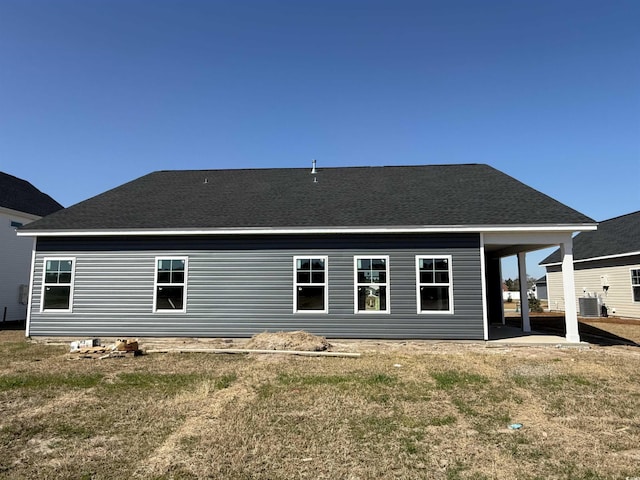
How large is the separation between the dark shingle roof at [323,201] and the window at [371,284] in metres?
1.15

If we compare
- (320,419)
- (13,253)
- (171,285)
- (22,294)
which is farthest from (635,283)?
(13,253)

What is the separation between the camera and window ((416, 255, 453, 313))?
1175 centimetres

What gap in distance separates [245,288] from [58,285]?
5.91 metres

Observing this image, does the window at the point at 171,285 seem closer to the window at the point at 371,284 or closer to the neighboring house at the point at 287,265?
the neighboring house at the point at 287,265

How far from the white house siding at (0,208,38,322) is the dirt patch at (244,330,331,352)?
13.5 m

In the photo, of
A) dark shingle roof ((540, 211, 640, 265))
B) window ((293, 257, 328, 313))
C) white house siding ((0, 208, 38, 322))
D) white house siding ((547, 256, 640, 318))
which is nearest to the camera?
window ((293, 257, 328, 313))

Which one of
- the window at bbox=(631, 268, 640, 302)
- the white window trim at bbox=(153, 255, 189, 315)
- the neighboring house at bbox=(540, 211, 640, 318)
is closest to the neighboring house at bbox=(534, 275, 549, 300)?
the neighboring house at bbox=(540, 211, 640, 318)

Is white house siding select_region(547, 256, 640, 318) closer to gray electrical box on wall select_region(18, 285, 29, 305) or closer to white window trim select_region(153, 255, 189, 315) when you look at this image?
white window trim select_region(153, 255, 189, 315)

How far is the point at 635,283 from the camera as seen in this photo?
19.8m

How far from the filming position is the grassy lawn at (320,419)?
404 centimetres

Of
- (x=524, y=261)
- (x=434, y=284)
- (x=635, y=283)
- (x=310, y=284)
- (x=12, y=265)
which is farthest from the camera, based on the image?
(x=635, y=283)

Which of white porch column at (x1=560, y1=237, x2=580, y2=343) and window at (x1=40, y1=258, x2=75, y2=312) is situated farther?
window at (x1=40, y1=258, x2=75, y2=312)

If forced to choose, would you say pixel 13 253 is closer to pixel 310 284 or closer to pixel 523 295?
pixel 310 284

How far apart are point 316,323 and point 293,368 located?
354 cm
